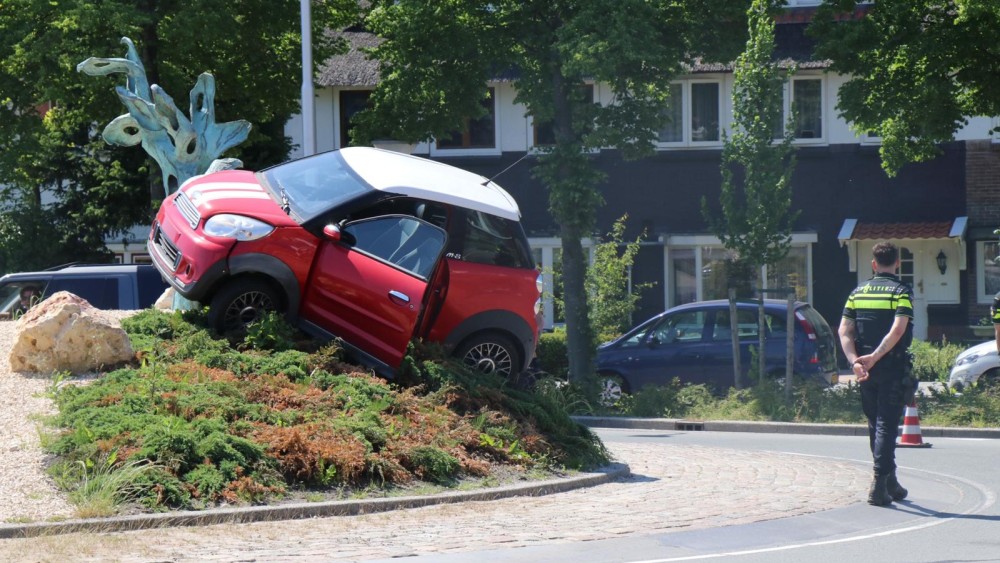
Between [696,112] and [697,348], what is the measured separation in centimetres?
1329

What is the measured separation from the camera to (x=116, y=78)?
27.1m

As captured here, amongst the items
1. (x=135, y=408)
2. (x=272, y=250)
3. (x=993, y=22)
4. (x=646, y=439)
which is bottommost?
(x=646, y=439)

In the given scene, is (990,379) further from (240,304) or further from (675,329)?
(240,304)

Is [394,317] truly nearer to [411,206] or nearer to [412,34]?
[411,206]

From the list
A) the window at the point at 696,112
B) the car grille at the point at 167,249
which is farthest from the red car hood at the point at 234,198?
the window at the point at 696,112

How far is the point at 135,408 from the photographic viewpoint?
10781mm

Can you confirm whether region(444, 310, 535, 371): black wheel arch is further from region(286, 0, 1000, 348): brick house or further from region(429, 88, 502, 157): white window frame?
region(429, 88, 502, 157): white window frame

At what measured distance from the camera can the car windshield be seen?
13336 millimetres

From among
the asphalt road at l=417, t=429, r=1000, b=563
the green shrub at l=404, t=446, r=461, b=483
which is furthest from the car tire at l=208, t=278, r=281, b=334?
the asphalt road at l=417, t=429, r=1000, b=563

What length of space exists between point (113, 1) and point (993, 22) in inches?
607

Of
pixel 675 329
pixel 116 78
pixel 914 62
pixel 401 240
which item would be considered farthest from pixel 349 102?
pixel 401 240

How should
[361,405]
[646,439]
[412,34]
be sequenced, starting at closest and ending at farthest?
[361,405] < [646,439] < [412,34]

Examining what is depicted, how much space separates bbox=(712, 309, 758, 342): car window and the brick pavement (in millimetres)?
8456

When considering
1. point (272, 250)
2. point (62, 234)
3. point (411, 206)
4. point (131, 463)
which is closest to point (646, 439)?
point (411, 206)
